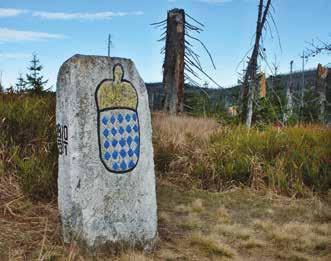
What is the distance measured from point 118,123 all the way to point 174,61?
591cm

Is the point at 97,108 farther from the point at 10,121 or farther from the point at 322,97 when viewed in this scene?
the point at 322,97

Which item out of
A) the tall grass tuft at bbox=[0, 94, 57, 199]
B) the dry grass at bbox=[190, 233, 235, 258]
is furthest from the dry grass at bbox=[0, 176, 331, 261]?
the tall grass tuft at bbox=[0, 94, 57, 199]

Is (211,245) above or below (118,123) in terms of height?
below

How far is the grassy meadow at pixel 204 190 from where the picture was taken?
445 cm

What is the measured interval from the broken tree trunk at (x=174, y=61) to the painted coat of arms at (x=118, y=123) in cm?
572

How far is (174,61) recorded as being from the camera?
9906mm

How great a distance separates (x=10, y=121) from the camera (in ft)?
19.3

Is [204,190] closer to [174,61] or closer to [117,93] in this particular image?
[117,93]

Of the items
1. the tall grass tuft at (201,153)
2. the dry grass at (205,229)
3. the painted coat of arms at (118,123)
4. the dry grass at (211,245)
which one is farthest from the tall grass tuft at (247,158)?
the painted coat of arms at (118,123)

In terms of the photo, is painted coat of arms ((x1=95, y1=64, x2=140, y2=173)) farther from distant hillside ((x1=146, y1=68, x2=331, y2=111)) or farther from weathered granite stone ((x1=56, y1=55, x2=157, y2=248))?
distant hillside ((x1=146, y1=68, x2=331, y2=111))

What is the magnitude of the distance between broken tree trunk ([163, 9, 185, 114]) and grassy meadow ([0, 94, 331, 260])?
5.57 ft

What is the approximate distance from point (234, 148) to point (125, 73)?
3401mm

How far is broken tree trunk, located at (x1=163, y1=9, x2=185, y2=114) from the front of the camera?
9844 millimetres

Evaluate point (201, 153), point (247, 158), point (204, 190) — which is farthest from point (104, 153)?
point (247, 158)
